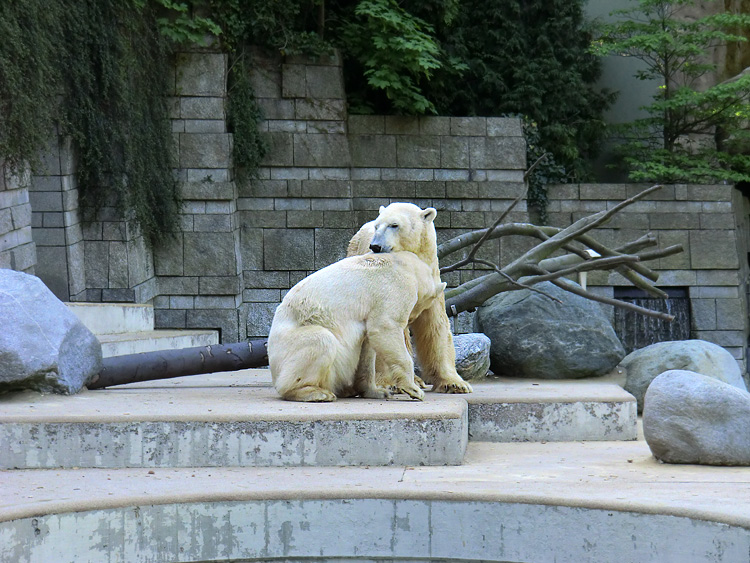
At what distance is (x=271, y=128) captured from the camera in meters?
12.0

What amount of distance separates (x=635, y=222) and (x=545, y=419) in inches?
314

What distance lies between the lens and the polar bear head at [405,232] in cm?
530

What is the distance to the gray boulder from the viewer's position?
24.5 feet

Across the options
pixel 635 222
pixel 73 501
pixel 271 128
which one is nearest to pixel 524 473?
pixel 73 501

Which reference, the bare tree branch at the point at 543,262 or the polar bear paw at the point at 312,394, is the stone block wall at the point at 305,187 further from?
the polar bear paw at the point at 312,394

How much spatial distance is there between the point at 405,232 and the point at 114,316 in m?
4.99

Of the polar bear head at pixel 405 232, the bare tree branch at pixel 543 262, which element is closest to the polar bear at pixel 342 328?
the polar bear head at pixel 405 232

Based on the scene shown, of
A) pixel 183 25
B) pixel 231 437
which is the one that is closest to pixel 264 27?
pixel 183 25

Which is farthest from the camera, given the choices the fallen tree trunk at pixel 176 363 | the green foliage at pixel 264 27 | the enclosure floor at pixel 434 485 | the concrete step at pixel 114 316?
the green foliage at pixel 264 27

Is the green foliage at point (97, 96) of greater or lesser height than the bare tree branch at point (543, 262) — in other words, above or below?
above

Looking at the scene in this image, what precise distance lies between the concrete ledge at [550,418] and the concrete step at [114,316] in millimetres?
4527

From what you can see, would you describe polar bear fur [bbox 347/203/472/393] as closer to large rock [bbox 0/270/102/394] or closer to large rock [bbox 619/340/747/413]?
large rock [bbox 0/270/102/394]

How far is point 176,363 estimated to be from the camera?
6238 mm

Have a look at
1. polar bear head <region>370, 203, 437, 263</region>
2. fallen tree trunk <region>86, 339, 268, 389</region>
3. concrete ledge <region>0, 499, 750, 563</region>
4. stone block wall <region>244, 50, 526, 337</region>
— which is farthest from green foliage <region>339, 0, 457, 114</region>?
concrete ledge <region>0, 499, 750, 563</region>
